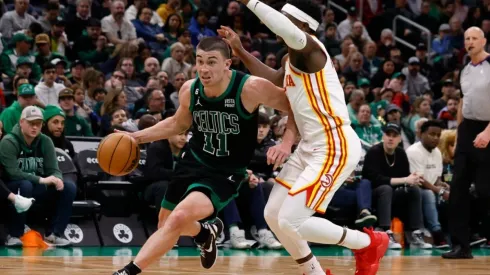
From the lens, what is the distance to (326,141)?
280 inches

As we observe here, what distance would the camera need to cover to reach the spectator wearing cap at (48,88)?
1342 cm

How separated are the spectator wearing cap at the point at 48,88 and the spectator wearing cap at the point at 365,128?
426 centimetres

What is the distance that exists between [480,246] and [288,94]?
23.8ft

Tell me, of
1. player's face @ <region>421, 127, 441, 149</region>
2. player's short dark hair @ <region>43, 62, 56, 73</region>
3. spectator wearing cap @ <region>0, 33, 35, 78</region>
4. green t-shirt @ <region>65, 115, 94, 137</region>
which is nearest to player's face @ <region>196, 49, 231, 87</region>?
green t-shirt @ <region>65, 115, 94, 137</region>

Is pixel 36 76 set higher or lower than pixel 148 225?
higher

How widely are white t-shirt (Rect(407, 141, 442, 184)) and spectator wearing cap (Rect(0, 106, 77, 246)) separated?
15.3ft

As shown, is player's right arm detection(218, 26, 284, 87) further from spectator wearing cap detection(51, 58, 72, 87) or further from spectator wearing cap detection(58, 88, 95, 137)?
spectator wearing cap detection(51, 58, 72, 87)

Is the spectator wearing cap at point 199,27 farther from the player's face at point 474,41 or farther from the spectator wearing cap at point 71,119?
the player's face at point 474,41

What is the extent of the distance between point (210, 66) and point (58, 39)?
9165mm

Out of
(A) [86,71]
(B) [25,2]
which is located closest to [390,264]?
(A) [86,71]

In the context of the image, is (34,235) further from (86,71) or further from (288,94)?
(288,94)

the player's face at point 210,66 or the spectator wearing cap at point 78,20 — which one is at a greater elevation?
the player's face at point 210,66

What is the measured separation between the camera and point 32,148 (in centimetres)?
1145

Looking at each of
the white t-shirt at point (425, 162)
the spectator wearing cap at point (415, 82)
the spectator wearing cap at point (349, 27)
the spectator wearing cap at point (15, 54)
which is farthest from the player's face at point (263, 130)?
the spectator wearing cap at point (349, 27)
